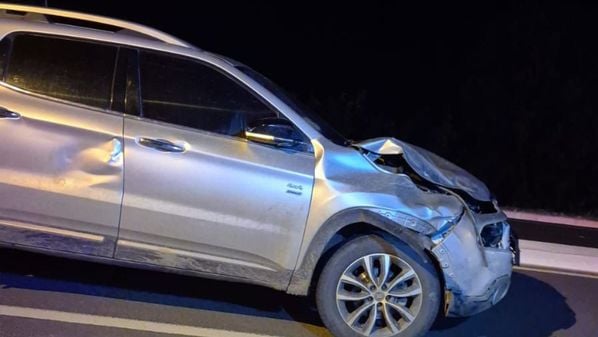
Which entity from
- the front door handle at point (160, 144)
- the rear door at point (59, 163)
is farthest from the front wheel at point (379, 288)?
the rear door at point (59, 163)

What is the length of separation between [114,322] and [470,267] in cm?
236

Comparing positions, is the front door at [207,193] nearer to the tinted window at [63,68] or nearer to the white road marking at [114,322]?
the tinted window at [63,68]

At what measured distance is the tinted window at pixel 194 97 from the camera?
16.9 ft

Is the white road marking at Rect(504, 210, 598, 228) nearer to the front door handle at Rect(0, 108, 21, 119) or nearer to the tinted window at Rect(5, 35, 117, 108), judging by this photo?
the tinted window at Rect(5, 35, 117, 108)

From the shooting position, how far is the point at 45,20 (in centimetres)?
563

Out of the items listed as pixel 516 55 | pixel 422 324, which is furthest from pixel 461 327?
pixel 516 55

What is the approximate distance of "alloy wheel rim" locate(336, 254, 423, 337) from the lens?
5.11 m

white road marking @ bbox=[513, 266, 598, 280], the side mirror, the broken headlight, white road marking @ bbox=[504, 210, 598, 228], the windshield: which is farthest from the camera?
white road marking @ bbox=[504, 210, 598, 228]

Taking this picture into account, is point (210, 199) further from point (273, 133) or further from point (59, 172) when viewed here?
point (59, 172)

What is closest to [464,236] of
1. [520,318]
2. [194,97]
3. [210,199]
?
[520,318]

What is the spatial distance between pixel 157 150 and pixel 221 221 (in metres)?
0.61

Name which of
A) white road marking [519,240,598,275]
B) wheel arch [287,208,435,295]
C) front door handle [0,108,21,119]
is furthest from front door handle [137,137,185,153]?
white road marking [519,240,598,275]

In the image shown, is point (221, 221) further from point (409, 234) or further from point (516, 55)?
point (516, 55)

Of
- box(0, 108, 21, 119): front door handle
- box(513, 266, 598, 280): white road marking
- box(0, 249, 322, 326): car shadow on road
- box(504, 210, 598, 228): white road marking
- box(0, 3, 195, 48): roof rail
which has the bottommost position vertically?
box(504, 210, 598, 228): white road marking
